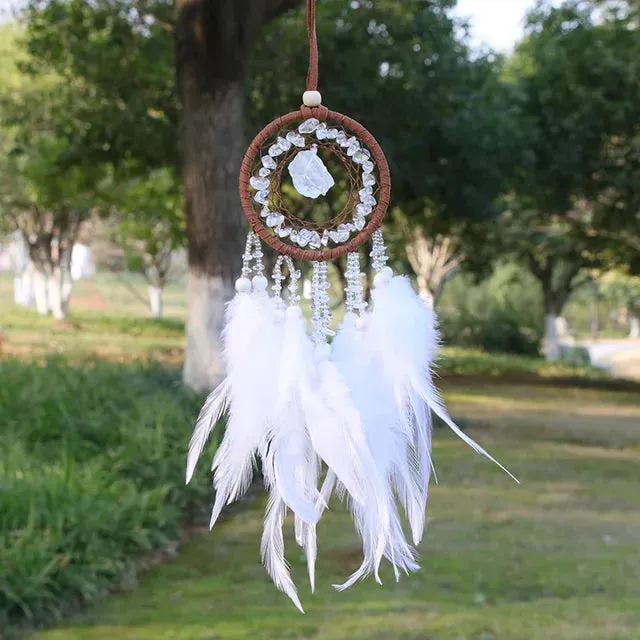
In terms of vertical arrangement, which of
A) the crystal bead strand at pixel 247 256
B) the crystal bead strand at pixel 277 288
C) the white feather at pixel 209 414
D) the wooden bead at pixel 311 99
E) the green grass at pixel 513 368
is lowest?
the green grass at pixel 513 368

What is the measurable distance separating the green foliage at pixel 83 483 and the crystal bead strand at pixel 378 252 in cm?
307

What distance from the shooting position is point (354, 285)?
183cm

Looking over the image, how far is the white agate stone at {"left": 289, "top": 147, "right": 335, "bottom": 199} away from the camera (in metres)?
1.74

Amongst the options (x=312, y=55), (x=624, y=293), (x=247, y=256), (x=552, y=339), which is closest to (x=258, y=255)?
(x=247, y=256)

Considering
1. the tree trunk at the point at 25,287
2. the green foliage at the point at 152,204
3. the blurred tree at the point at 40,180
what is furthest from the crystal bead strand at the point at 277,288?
the tree trunk at the point at 25,287

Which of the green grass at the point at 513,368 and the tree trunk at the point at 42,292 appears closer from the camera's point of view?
the green grass at the point at 513,368

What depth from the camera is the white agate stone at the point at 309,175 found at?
68.6 inches

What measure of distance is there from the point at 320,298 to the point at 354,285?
0.31 feet

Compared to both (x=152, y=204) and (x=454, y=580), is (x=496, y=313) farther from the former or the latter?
(x=454, y=580)

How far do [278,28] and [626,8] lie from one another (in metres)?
5.32

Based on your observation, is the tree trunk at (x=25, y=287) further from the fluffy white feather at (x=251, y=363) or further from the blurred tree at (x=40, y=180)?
the fluffy white feather at (x=251, y=363)

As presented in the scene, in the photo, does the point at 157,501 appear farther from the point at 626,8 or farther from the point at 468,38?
the point at 626,8

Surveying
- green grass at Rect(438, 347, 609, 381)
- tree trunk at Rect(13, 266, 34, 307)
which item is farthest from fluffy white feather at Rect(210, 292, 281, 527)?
tree trunk at Rect(13, 266, 34, 307)

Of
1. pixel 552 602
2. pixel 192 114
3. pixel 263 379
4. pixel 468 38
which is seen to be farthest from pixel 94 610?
pixel 468 38
